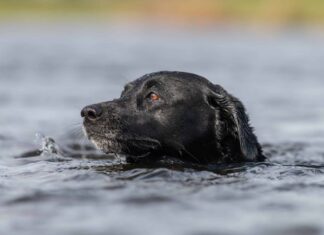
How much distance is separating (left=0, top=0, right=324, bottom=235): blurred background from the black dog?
0.29m

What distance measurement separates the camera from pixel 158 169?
621 centimetres

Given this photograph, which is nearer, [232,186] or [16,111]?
[232,186]

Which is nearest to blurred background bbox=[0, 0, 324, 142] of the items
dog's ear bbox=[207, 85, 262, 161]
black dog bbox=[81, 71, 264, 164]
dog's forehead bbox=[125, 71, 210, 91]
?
dog's ear bbox=[207, 85, 262, 161]

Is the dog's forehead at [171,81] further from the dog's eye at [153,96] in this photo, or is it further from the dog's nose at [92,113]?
the dog's nose at [92,113]

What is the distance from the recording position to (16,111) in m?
13.3

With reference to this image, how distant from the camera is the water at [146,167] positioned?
4629 mm

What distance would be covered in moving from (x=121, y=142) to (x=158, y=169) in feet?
1.67

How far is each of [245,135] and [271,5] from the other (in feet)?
138

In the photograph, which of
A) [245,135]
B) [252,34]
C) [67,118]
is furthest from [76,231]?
[252,34]

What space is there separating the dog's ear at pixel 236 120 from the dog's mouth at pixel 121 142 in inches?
27.3

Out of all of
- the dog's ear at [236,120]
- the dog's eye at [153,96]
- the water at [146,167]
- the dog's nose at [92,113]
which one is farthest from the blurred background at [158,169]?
the dog's eye at [153,96]

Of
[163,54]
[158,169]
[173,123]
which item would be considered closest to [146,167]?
[158,169]

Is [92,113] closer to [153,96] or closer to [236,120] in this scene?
[153,96]

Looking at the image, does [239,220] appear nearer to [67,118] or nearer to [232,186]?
[232,186]
